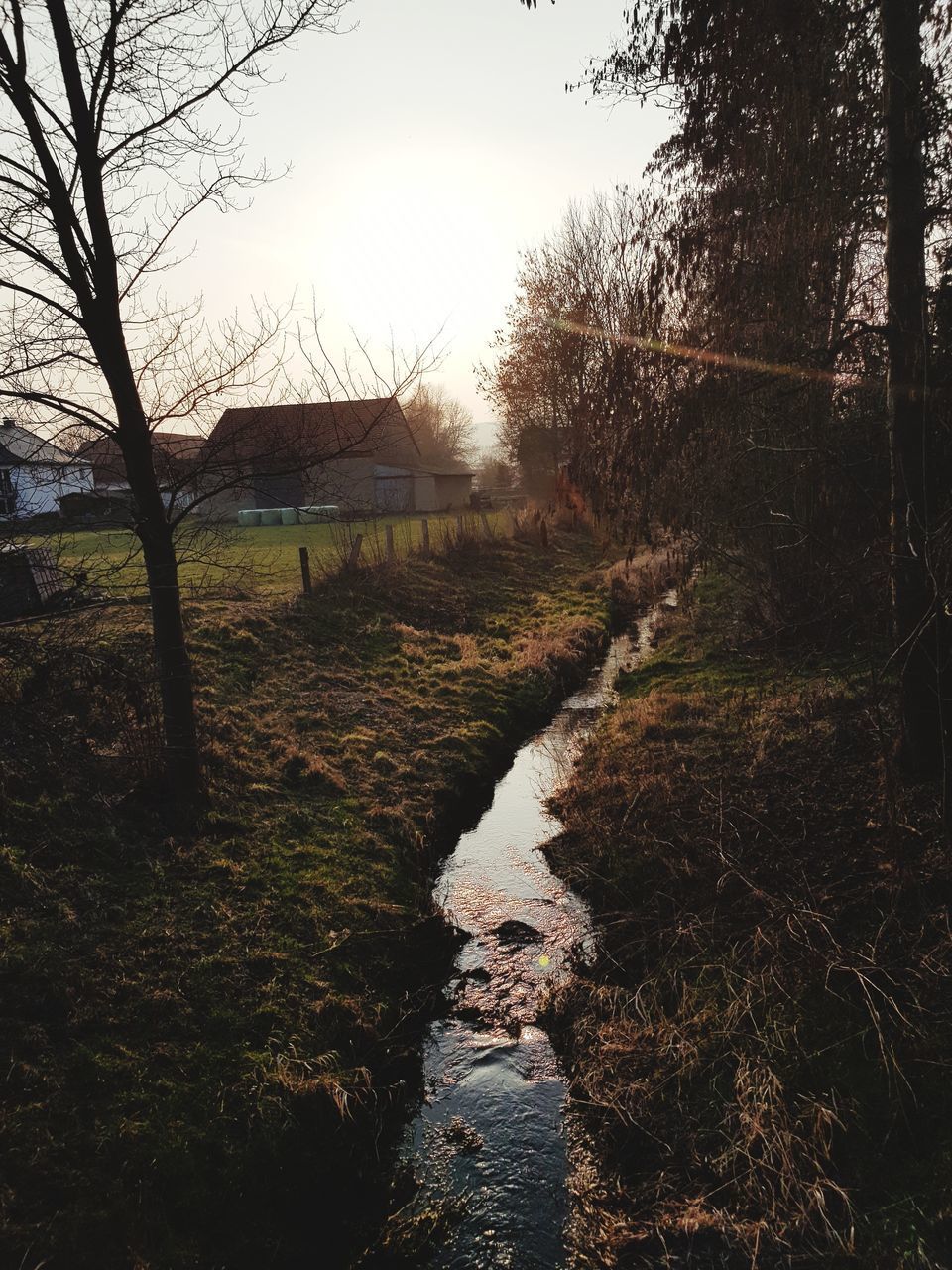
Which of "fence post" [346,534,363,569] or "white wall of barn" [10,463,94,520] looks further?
"fence post" [346,534,363,569]

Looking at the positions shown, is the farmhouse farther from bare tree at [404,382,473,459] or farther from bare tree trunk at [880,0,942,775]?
bare tree at [404,382,473,459]

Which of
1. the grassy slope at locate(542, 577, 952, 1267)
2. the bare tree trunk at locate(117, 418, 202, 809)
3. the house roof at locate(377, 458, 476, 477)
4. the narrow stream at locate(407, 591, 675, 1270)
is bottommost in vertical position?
the narrow stream at locate(407, 591, 675, 1270)

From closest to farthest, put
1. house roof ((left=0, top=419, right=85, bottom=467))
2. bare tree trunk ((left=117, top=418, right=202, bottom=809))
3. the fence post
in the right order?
1. house roof ((left=0, top=419, right=85, bottom=467))
2. bare tree trunk ((left=117, top=418, right=202, bottom=809))
3. the fence post

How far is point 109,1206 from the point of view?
4430mm

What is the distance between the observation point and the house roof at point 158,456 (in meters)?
7.50

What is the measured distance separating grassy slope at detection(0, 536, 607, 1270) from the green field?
716 mm

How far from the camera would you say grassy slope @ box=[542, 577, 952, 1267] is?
14.6ft

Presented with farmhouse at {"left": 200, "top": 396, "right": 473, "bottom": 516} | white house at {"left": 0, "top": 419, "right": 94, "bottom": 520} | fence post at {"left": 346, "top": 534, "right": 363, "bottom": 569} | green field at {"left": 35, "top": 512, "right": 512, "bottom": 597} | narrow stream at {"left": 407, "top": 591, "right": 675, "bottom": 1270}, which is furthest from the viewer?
fence post at {"left": 346, "top": 534, "right": 363, "bottom": 569}

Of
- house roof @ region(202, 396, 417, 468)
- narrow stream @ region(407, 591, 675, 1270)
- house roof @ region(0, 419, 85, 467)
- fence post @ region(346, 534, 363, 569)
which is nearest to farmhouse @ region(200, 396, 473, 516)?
house roof @ region(202, 396, 417, 468)

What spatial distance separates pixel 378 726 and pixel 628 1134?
7.63m

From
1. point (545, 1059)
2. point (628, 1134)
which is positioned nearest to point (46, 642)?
point (545, 1059)

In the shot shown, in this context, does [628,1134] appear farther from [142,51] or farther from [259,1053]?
[142,51]

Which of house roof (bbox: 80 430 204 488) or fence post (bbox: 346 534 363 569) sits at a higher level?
house roof (bbox: 80 430 204 488)

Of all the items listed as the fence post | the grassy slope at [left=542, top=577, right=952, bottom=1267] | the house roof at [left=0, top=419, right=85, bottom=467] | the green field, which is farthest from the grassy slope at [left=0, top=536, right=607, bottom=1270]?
the fence post
